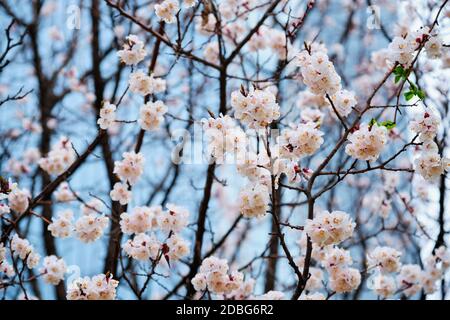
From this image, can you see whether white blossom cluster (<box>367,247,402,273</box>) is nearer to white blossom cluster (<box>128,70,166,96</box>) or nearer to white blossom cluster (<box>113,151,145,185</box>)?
white blossom cluster (<box>113,151,145,185</box>)

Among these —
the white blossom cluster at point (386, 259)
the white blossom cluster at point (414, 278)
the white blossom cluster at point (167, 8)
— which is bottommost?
the white blossom cluster at point (414, 278)

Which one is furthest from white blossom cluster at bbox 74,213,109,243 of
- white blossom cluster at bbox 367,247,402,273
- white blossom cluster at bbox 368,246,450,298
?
white blossom cluster at bbox 368,246,450,298

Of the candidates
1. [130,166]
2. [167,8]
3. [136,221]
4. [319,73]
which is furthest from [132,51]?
[319,73]

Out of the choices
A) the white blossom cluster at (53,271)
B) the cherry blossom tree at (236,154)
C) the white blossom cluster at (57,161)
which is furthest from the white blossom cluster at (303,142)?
the white blossom cluster at (57,161)

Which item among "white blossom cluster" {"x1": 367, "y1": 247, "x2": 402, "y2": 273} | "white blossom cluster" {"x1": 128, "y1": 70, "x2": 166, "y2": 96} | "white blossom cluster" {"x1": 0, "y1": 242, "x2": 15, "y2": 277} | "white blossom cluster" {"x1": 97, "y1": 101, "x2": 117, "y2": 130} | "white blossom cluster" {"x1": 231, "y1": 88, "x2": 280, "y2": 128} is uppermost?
"white blossom cluster" {"x1": 128, "y1": 70, "x2": 166, "y2": 96}

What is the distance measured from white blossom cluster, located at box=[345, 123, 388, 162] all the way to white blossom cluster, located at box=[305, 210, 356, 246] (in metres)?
0.30

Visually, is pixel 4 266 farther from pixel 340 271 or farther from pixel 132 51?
pixel 340 271

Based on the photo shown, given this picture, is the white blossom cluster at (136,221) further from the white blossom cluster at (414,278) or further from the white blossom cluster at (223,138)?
the white blossom cluster at (414,278)

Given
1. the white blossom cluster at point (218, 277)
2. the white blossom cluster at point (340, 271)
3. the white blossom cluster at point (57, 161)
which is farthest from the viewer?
the white blossom cluster at point (57, 161)

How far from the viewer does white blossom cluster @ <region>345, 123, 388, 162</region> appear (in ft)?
9.18

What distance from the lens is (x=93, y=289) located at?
301 cm

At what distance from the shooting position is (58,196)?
477cm

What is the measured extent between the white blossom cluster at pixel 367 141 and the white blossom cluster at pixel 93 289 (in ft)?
4.53

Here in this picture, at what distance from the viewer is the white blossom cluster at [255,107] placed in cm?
272
